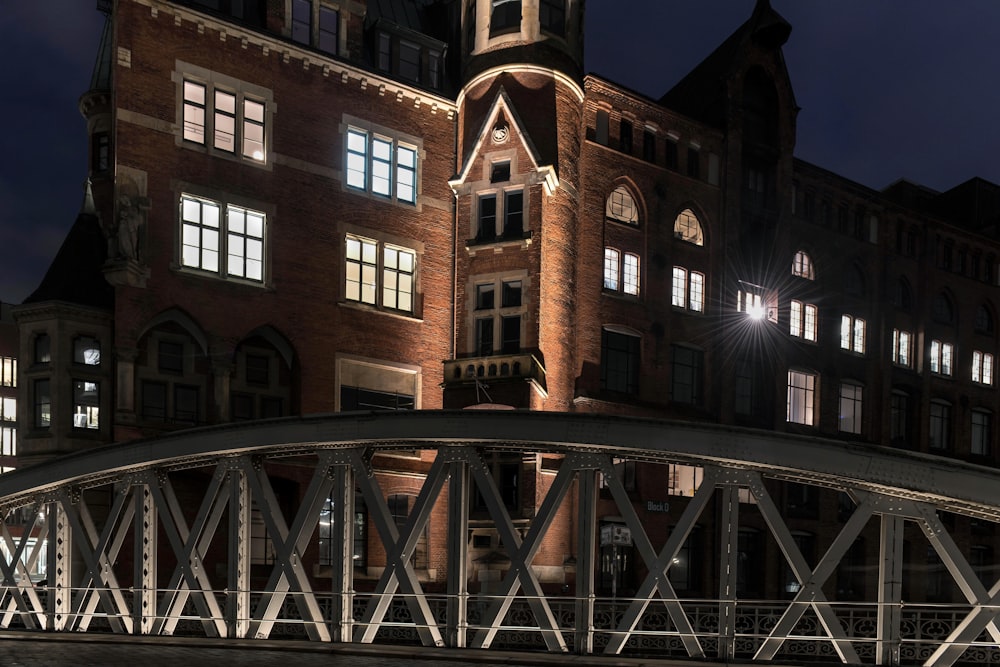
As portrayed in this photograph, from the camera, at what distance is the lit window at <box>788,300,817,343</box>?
130ft

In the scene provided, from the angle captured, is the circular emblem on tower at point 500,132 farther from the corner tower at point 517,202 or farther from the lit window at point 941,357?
the lit window at point 941,357

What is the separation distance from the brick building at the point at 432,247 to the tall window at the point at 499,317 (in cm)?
8

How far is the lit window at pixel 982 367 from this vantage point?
47531mm

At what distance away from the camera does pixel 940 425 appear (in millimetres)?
45531

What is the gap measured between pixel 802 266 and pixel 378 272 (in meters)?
19.1

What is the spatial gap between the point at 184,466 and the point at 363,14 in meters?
19.6

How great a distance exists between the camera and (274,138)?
28656mm

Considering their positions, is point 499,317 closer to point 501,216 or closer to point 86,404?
point 501,216

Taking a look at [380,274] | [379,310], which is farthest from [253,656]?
[380,274]

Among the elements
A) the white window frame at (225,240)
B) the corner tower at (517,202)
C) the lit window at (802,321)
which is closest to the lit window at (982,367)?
the lit window at (802,321)

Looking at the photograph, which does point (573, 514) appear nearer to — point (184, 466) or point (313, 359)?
point (313, 359)

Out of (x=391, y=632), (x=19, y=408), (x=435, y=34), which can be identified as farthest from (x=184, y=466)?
(x=435, y=34)

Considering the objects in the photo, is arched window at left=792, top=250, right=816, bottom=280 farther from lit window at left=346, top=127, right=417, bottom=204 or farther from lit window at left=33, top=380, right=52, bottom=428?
lit window at left=33, top=380, right=52, bottom=428

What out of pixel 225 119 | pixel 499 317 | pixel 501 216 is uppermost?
pixel 225 119
